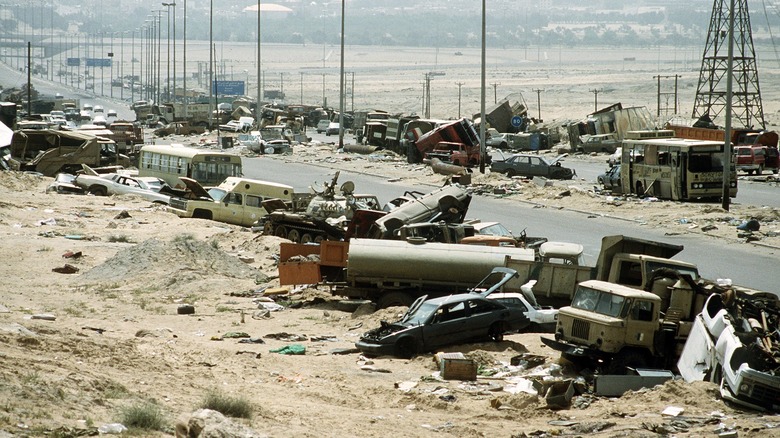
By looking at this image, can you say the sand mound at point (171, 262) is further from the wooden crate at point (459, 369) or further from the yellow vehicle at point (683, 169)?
the yellow vehicle at point (683, 169)

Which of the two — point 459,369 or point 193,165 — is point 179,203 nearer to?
point 193,165

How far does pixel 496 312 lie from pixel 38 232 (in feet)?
55.6

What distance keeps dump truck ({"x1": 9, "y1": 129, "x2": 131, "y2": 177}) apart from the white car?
563 cm

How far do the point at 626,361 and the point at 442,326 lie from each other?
3.06 metres

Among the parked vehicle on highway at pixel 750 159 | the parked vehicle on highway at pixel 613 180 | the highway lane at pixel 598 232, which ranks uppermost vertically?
the parked vehicle on highway at pixel 750 159

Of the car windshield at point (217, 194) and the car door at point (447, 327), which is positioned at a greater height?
the car windshield at point (217, 194)

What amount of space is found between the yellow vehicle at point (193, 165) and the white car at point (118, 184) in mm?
972

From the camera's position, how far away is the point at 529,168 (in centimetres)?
4912

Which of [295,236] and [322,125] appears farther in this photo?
[322,125]

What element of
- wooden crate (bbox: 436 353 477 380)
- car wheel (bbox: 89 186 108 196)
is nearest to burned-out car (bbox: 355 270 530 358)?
wooden crate (bbox: 436 353 477 380)

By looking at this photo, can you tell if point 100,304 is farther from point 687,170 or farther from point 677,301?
point 687,170

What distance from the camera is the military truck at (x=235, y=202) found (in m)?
33.9

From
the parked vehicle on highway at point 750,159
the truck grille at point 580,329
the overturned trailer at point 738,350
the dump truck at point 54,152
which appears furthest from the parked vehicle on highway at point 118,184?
the overturned trailer at point 738,350

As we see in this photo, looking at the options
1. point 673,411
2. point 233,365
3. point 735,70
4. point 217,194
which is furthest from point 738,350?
point 735,70
